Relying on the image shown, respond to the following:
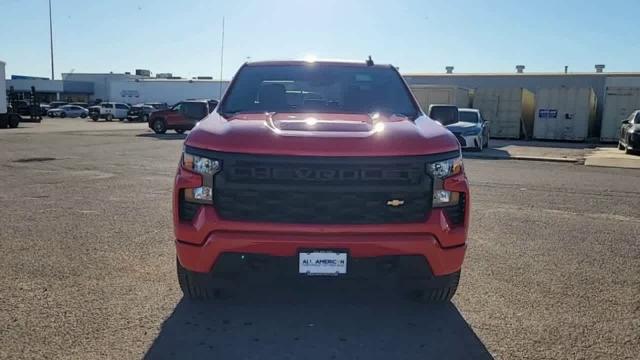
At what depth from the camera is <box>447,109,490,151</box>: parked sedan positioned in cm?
2000

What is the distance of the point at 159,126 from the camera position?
100ft

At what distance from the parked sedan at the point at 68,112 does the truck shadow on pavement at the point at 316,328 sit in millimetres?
59124

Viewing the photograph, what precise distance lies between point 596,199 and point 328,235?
7893mm

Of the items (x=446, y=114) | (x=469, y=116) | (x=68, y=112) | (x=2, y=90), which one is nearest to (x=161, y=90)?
(x=68, y=112)

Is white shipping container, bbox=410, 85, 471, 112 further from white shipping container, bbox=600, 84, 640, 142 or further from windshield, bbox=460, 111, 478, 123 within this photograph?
windshield, bbox=460, 111, 478, 123

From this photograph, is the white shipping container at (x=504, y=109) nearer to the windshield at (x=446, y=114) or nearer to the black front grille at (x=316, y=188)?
the windshield at (x=446, y=114)

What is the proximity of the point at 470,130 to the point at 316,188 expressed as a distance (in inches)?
692

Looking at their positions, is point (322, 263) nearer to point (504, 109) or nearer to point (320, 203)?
point (320, 203)

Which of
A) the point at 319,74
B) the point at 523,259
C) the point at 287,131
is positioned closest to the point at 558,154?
the point at 523,259

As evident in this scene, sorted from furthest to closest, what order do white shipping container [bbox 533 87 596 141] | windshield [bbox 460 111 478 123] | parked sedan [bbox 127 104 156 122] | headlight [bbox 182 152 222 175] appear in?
parked sedan [bbox 127 104 156 122] < white shipping container [bbox 533 87 596 141] < windshield [bbox 460 111 478 123] < headlight [bbox 182 152 222 175]

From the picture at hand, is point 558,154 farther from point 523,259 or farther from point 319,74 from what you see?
point 319,74

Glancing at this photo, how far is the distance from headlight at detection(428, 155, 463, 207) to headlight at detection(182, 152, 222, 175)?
1.36 meters

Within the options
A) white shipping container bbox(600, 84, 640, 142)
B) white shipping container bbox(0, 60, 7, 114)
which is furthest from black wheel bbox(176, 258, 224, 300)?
white shipping container bbox(0, 60, 7, 114)

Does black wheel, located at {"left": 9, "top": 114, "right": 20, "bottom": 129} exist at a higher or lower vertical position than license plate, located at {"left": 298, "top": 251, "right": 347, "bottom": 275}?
lower
